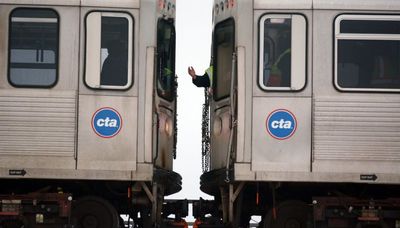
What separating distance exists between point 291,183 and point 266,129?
0.94 metres

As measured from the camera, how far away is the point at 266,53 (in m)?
14.5

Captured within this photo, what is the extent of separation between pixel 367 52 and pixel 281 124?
5.00 ft

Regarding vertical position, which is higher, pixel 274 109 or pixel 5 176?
pixel 274 109

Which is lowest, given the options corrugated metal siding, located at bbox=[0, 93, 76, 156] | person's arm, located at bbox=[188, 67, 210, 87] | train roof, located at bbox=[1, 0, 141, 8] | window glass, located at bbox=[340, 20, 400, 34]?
corrugated metal siding, located at bbox=[0, 93, 76, 156]

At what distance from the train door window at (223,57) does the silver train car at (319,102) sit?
1.81ft

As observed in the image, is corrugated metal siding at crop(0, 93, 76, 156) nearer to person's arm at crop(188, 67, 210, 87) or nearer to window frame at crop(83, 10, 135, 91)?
window frame at crop(83, 10, 135, 91)

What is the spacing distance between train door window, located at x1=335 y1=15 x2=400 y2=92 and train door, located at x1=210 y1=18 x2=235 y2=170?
1.51m

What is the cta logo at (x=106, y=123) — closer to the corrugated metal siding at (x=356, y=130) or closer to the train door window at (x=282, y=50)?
the train door window at (x=282, y=50)

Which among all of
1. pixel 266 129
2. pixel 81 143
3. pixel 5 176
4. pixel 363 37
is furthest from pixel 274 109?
pixel 5 176

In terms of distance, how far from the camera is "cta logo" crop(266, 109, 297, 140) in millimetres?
14359

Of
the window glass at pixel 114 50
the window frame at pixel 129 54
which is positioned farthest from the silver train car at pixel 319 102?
the window glass at pixel 114 50

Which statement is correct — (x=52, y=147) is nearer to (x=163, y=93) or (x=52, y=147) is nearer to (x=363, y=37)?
(x=163, y=93)

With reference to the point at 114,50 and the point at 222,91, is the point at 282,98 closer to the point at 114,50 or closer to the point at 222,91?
the point at 222,91

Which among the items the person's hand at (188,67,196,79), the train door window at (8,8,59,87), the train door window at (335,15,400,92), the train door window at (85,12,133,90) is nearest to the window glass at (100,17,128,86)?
the train door window at (85,12,133,90)
